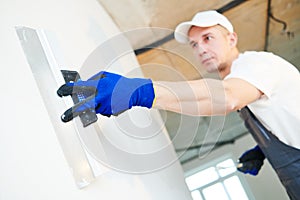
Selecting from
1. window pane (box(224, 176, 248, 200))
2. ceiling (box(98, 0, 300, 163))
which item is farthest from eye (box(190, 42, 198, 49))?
window pane (box(224, 176, 248, 200))

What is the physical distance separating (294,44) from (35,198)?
2.84 m

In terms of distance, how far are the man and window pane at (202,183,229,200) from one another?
423 millimetres

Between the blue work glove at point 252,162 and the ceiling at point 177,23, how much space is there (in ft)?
0.77

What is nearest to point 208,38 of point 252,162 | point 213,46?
point 213,46

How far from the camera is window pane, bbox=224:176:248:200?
223 cm

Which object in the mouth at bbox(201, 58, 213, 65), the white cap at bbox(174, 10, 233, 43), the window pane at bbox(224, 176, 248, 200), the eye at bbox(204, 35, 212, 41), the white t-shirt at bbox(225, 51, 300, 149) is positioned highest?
the white cap at bbox(174, 10, 233, 43)

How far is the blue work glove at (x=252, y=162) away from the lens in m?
1.83

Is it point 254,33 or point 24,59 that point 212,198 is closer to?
point 254,33

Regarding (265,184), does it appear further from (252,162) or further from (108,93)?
(108,93)

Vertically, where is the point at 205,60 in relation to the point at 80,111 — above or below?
above

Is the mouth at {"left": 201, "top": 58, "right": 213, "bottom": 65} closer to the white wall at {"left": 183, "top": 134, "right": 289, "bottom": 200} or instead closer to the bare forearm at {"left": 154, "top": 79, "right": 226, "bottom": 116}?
the bare forearm at {"left": 154, "top": 79, "right": 226, "bottom": 116}

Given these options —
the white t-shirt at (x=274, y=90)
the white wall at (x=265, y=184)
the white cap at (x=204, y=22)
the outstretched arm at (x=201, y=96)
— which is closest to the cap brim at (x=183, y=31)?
the white cap at (x=204, y=22)

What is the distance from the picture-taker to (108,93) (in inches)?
25.5

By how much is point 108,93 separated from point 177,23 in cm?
121
